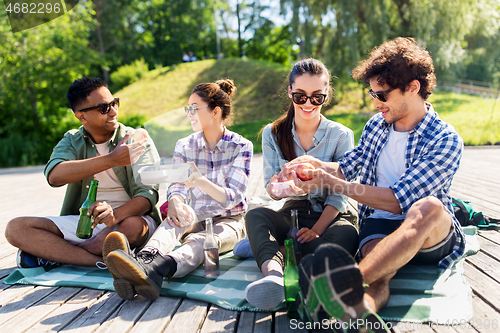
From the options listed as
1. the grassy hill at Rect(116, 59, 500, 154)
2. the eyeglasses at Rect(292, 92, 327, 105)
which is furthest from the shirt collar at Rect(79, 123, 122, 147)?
the grassy hill at Rect(116, 59, 500, 154)

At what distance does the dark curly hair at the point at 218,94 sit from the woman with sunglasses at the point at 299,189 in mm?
395

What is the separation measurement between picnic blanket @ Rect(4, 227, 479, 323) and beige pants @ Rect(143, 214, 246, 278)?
9 centimetres

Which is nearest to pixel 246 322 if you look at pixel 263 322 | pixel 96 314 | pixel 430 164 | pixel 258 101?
pixel 263 322

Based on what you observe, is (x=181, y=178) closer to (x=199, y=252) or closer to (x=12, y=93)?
(x=199, y=252)

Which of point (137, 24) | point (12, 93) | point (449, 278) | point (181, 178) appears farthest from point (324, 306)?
point (137, 24)

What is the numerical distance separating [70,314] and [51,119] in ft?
51.3

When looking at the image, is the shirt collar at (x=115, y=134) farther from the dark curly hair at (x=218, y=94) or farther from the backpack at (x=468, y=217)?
the backpack at (x=468, y=217)

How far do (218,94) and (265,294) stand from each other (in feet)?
5.39

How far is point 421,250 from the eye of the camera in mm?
2020

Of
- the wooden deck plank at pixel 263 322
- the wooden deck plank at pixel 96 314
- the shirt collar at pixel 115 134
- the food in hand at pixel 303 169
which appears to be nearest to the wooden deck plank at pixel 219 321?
the wooden deck plank at pixel 263 322

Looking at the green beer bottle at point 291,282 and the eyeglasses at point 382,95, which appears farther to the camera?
the eyeglasses at point 382,95

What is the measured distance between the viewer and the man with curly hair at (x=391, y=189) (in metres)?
1.39

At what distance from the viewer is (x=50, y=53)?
15.2 meters

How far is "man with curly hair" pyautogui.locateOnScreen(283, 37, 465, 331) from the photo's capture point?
1.39 m
